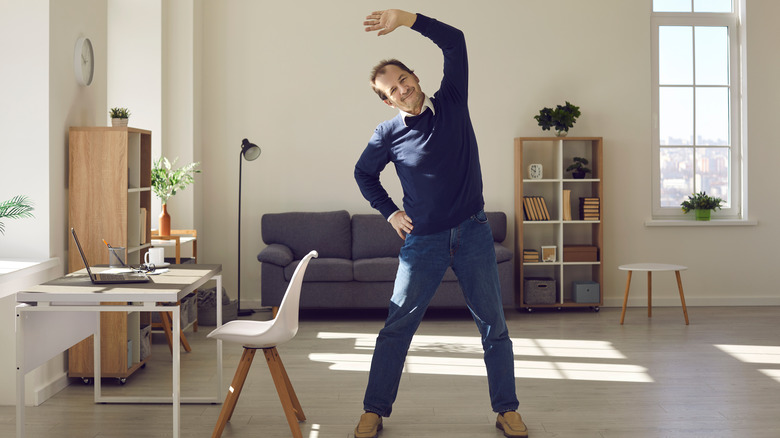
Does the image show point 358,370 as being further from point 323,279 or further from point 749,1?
point 749,1

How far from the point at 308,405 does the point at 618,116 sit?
4557mm

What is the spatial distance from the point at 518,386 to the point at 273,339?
1597 mm

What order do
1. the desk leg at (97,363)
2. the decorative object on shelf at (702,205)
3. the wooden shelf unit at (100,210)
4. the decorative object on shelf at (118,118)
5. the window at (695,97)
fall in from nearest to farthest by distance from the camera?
the desk leg at (97,363)
the wooden shelf unit at (100,210)
the decorative object on shelf at (118,118)
the decorative object on shelf at (702,205)
the window at (695,97)

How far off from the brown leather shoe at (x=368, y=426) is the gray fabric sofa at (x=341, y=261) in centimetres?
285

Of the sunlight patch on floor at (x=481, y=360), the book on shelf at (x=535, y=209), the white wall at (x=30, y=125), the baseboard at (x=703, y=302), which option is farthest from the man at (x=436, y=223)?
the baseboard at (x=703, y=302)

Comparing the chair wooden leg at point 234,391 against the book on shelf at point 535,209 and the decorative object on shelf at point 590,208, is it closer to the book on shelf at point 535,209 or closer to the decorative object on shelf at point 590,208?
the book on shelf at point 535,209

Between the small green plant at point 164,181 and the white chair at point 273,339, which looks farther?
the small green plant at point 164,181

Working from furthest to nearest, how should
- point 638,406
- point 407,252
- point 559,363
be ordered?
point 559,363, point 638,406, point 407,252

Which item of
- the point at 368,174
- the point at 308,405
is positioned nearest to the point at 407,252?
the point at 368,174

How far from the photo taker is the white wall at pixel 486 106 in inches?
268

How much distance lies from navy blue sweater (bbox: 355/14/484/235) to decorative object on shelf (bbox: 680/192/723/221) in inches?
175

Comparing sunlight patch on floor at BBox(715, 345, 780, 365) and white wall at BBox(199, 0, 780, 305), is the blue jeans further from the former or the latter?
white wall at BBox(199, 0, 780, 305)

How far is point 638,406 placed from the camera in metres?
3.61

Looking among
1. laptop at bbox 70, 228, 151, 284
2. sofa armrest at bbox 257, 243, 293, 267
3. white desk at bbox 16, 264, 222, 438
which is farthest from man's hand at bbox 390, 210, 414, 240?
sofa armrest at bbox 257, 243, 293, 267
